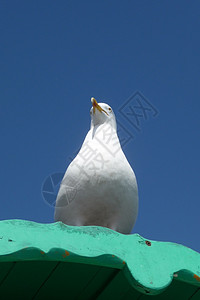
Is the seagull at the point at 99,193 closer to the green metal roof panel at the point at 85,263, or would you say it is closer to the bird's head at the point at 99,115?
the bird's head at the point at 99,115

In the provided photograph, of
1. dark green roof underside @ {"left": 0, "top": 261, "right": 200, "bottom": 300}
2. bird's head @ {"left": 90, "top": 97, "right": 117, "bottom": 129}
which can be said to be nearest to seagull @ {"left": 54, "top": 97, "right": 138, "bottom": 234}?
bird's head @ {"left": 90, "top": 97, "right": 117, "bottom": 129}

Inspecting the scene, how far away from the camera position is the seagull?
11.4 feet

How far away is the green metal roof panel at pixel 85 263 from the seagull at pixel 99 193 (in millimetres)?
997

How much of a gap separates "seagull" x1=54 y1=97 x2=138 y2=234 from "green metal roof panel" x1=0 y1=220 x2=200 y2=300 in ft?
3.27

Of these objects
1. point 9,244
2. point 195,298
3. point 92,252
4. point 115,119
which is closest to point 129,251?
point 92,252

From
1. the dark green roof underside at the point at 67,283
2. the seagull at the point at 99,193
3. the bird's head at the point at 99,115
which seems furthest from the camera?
the bird's head at the point at 99,115

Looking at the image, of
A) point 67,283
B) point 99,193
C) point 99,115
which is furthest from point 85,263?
point 99,115

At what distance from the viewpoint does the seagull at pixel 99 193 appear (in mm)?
3469

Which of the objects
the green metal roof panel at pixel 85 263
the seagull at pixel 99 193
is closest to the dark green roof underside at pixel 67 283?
the green metal roof panel at pixel 85 263

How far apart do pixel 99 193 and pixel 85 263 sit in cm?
135

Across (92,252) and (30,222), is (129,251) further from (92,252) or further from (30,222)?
(30,222)

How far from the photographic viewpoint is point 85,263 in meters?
2.13

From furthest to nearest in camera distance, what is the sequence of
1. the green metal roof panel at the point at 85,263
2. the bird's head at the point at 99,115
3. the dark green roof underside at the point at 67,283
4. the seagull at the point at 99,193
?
the bird's head at the point at 99,115
the seagull at the point at 99,193
the dark green roof underside at the point at 67,283
the green metal roof panel at the point at 85,263

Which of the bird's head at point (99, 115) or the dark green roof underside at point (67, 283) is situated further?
the bird's head at point (99, 115)
